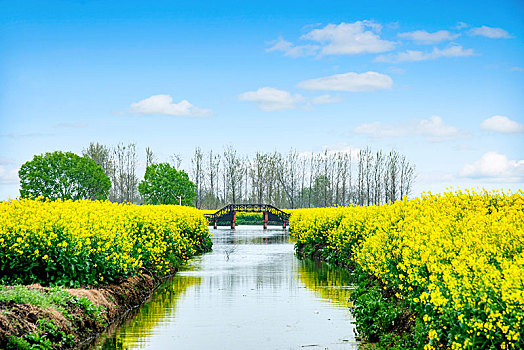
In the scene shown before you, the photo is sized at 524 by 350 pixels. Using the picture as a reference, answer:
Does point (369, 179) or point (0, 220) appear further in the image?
point (369, 179)

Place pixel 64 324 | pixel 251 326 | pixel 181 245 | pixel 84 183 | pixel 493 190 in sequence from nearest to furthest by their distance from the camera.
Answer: pixel 64 324 < pixel 251 326 < pixel 493 190 < pixel 181 245 < pixel 84 183

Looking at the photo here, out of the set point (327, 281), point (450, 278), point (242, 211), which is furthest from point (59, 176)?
point (450, 278)

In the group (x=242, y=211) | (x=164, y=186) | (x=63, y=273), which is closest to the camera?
(x=63, y=273)

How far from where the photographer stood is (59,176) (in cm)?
7100

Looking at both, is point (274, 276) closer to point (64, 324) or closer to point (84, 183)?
point (64, 324)

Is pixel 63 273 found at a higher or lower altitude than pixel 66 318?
higher

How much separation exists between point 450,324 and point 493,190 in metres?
7.74

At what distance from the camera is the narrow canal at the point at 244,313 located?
10.3m

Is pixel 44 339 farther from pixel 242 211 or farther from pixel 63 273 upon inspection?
pixel 242 211

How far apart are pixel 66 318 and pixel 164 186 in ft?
228

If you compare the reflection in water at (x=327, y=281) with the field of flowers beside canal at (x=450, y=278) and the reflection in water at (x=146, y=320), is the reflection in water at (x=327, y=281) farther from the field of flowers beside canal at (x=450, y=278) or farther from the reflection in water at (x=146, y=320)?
the reflection in water at (x=146, y=320)

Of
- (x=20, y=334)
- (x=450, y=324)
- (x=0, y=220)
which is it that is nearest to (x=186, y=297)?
(x=0, y=220)

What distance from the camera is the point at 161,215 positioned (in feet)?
66.2

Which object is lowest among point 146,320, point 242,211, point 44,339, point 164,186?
point 146,320
